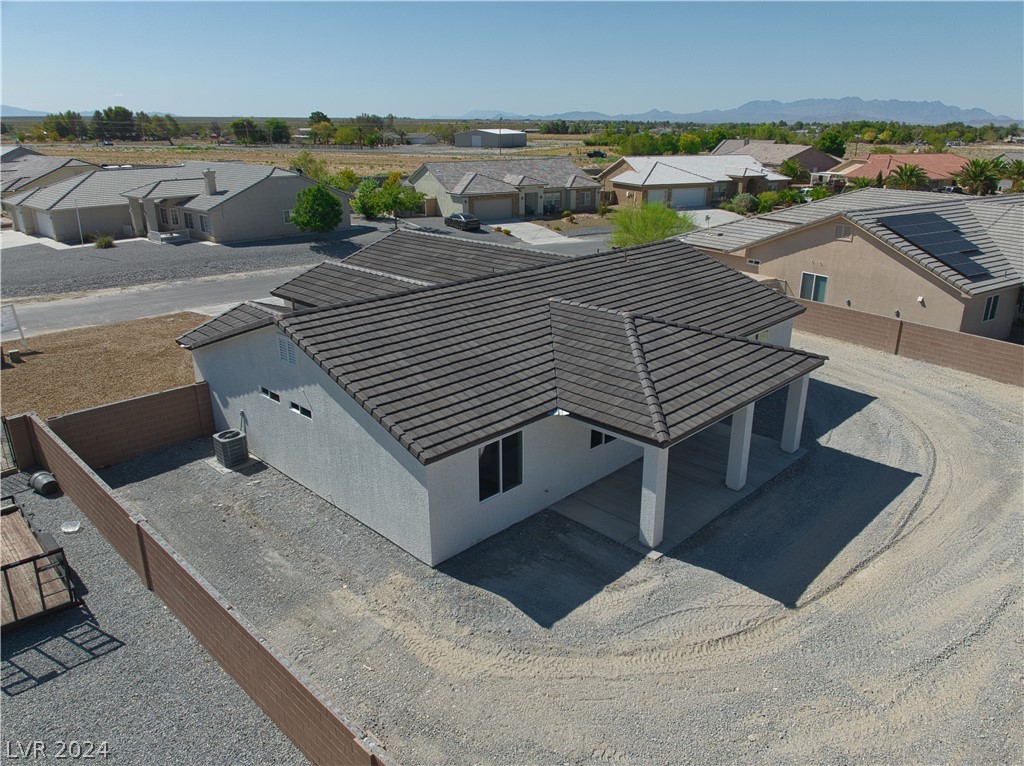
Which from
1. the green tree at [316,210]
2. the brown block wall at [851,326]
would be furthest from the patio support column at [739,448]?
the green tree at [316,210]

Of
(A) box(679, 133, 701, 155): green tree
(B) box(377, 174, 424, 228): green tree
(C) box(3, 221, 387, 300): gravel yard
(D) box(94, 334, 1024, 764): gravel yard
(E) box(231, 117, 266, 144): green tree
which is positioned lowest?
(D) box(94, 334, 1024, 764): gravel yard

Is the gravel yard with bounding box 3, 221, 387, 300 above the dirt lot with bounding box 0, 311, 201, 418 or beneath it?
above

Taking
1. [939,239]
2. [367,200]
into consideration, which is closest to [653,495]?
[939,239]

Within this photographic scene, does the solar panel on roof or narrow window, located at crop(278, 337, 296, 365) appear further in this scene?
the solar panel on roof

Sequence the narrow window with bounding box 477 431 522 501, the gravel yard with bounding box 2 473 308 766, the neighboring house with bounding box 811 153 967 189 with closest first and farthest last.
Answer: the gravel yard with bounding box 2 473 308 766 → the narrow window with bounding box 477 431 522 501 → the neighboring house with bounding box 811 153 967 189

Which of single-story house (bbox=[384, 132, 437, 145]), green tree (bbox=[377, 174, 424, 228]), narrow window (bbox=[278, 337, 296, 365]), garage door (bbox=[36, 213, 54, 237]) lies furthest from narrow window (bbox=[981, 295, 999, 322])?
single-story house (bbox=[384, 132, 437, 145])

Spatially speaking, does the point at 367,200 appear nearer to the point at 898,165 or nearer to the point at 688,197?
the point at 688,197

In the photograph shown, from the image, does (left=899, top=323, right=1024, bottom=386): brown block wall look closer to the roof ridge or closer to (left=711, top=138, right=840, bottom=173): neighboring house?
the roof ridge
